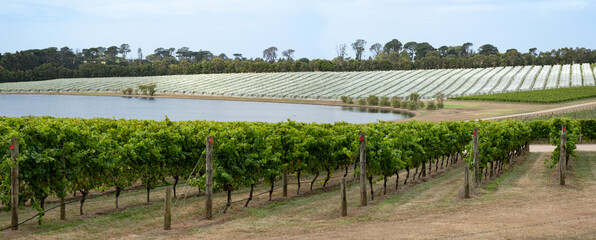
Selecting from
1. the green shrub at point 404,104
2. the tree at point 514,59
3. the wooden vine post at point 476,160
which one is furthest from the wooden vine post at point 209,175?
the tree at point 514,59

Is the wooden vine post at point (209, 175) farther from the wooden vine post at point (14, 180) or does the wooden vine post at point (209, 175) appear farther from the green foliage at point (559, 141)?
the green foliage at point (559, 141)

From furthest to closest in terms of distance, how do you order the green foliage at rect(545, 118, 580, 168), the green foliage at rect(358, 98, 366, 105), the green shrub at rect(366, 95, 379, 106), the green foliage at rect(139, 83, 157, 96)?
1. the green foliage at rect(139, 83, 157, 96)
2. the green foliage at rect(358, 98, 366, 105)
3. the green shrub at rect(366, 95, 379, 106)
4. the green foliage at rect(545, 118, 580, 168)

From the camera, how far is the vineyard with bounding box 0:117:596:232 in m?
15.4

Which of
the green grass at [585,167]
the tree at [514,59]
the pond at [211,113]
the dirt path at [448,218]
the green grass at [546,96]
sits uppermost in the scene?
the tree at [514,59]

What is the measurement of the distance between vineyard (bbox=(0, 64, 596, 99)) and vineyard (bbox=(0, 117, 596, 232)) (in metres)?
88.7

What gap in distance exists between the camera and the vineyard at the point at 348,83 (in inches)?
4513

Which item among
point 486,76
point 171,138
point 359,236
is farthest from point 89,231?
point 486,76

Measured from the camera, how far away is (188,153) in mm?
20000

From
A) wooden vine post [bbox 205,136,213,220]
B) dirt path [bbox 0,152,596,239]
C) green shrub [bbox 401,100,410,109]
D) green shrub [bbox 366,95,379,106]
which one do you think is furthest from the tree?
wooden vine post [bbox 205,136,213,220]

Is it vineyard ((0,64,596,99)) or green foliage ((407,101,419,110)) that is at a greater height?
vineyard ((0,64,596,99))

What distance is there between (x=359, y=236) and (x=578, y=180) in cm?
1493

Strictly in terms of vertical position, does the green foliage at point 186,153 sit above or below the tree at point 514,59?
below

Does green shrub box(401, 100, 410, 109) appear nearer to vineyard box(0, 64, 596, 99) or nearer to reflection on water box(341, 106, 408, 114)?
reflection on water box(341, 106, 408, 114)

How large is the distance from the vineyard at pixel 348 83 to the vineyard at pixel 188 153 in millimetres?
88710
